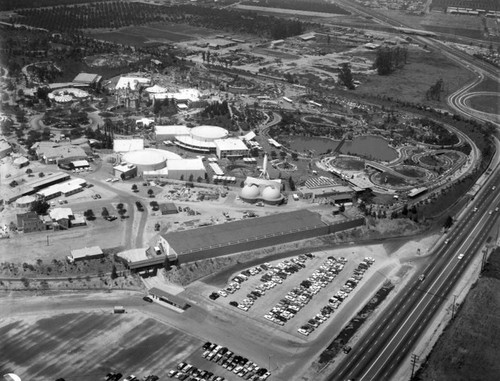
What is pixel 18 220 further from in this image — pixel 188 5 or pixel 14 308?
pixel 188 5

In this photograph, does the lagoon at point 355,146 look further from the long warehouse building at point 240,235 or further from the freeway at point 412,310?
the long warehouse building at point 240,235

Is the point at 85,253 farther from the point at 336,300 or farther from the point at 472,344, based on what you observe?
the point at 472,344

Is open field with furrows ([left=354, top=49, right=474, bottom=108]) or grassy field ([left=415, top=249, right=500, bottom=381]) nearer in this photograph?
grassy field ([left=415, top=249, right=500, bottom=381])

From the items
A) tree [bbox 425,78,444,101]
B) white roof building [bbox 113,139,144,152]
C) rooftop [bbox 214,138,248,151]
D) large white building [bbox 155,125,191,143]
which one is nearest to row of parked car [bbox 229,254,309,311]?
rooftop [bbox 214,138,248,151]

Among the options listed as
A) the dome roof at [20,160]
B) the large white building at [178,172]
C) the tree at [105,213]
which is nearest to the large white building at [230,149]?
the large white building at [178,172]

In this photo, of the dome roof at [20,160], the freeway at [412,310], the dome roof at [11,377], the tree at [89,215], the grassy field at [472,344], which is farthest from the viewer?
the dome roof at [20,160]

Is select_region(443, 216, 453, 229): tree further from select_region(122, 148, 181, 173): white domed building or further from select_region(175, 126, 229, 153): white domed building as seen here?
select_region(122, 148, 181, 173): white domed building

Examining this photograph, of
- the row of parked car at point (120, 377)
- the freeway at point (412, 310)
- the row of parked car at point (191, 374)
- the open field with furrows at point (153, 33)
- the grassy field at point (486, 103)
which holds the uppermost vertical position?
the open field with furrows at point (153, 33)
